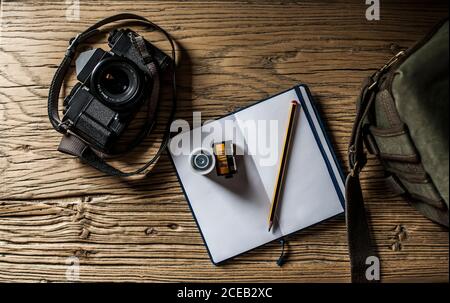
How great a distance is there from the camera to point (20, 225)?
98 centimetres

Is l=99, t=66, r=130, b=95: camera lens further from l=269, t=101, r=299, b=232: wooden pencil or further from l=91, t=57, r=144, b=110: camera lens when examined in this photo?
l=269, t=101, r=299, b=232: wooden pencil

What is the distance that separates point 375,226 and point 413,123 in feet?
0.97

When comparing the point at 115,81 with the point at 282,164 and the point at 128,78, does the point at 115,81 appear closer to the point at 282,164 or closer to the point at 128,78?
the point at 128,78

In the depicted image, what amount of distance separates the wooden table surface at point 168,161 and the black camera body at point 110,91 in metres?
0.08

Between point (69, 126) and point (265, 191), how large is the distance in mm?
371

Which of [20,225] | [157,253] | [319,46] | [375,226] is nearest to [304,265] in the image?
[375,226]

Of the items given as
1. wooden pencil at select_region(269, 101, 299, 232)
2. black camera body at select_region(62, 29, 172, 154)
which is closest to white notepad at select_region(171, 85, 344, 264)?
wooden pencil at select_region(269, 101, 299, 232)

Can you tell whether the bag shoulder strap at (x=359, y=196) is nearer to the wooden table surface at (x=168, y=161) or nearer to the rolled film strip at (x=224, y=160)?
the wooden table surface at (x=168, y=161)

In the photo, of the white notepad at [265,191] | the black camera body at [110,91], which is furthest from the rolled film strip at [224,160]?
the black camera body at [110,91]

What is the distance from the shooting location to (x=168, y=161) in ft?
3.21

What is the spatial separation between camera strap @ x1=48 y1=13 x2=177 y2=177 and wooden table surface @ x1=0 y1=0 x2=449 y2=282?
1.1 inches

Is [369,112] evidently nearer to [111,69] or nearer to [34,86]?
[111,69]

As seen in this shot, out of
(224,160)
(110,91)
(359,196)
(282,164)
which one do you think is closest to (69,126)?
(110,91)

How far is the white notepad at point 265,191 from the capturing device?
955 mm
